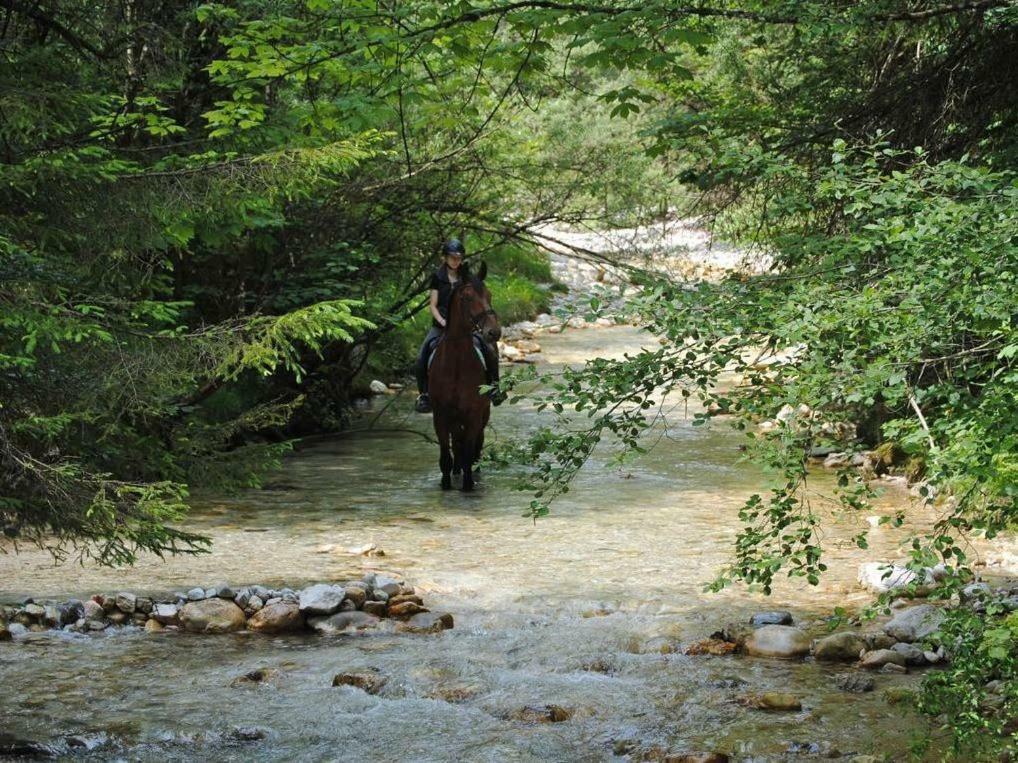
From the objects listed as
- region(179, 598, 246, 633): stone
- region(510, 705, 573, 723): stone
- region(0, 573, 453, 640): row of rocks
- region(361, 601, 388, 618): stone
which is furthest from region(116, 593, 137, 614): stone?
region(510, 705, 573, 723): stone

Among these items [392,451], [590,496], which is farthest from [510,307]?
[590,496]

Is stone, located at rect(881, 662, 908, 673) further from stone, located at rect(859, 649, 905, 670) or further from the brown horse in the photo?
the brown horse

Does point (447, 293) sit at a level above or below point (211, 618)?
above

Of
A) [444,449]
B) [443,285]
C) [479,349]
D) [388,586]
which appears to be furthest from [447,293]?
[388,586]

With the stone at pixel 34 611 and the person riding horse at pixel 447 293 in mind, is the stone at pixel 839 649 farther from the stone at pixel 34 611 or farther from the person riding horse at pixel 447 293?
the person riding horse at pixel 447 293

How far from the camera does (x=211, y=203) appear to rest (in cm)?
685

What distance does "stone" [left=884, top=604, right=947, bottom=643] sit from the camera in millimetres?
7262

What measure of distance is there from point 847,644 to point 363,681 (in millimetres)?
2957

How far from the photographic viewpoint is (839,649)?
704 cm

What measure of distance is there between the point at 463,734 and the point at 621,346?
18027 millimetres

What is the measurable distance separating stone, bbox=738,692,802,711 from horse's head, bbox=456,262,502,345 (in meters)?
6.12

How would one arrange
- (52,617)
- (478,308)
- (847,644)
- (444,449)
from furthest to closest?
(444,449), (478,308), (52,617), (847,644)

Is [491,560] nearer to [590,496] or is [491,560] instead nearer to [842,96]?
[590,496]

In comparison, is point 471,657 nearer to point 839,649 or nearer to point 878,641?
point 839,649
